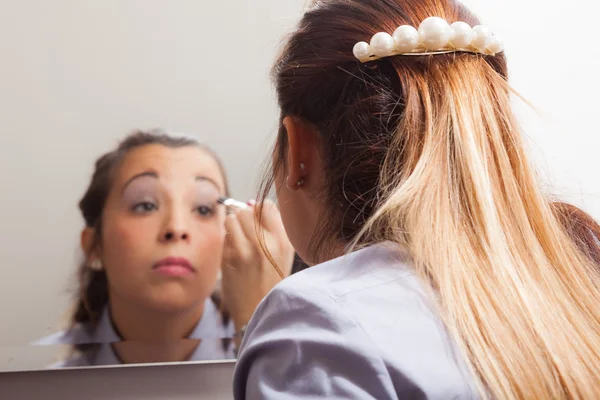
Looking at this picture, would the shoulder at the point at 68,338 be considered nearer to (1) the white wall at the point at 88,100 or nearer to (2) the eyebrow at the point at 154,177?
(1) the white wall at the point at 88,100

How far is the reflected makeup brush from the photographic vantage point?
90cm

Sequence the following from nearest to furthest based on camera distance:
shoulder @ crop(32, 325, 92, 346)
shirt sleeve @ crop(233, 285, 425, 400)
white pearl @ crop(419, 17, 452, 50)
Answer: shirt sleeve @ crop(233, 285, 425, 400) < white pearl @ crop(419, 17, 452, 50) < shoulder @ crop(32, 325, 92, 346)

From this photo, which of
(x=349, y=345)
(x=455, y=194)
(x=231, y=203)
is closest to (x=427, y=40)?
(x=455, y=194)

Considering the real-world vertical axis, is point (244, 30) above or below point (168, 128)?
above

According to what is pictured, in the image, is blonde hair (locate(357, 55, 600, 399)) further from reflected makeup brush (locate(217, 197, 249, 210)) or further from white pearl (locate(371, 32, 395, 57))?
reflected makeup brush (locate(217, 197, 249, 210))

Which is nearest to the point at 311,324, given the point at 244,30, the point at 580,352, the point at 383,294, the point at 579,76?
the point at 383,294

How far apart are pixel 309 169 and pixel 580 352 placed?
0.80 ft

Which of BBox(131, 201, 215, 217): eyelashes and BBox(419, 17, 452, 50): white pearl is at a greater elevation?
BBox(419, 17, 452, 50): white pearl

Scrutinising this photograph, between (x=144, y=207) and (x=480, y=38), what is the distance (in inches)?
21.3

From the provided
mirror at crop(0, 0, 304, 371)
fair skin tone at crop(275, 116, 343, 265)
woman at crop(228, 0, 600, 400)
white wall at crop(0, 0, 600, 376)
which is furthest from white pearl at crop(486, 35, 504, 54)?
mirror at crop(0, 0, 304, 371)

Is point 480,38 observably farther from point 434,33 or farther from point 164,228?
point 164,228

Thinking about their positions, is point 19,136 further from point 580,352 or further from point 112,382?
point 580,352

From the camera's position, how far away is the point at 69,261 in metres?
0.83

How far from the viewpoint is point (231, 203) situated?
2.96ft
